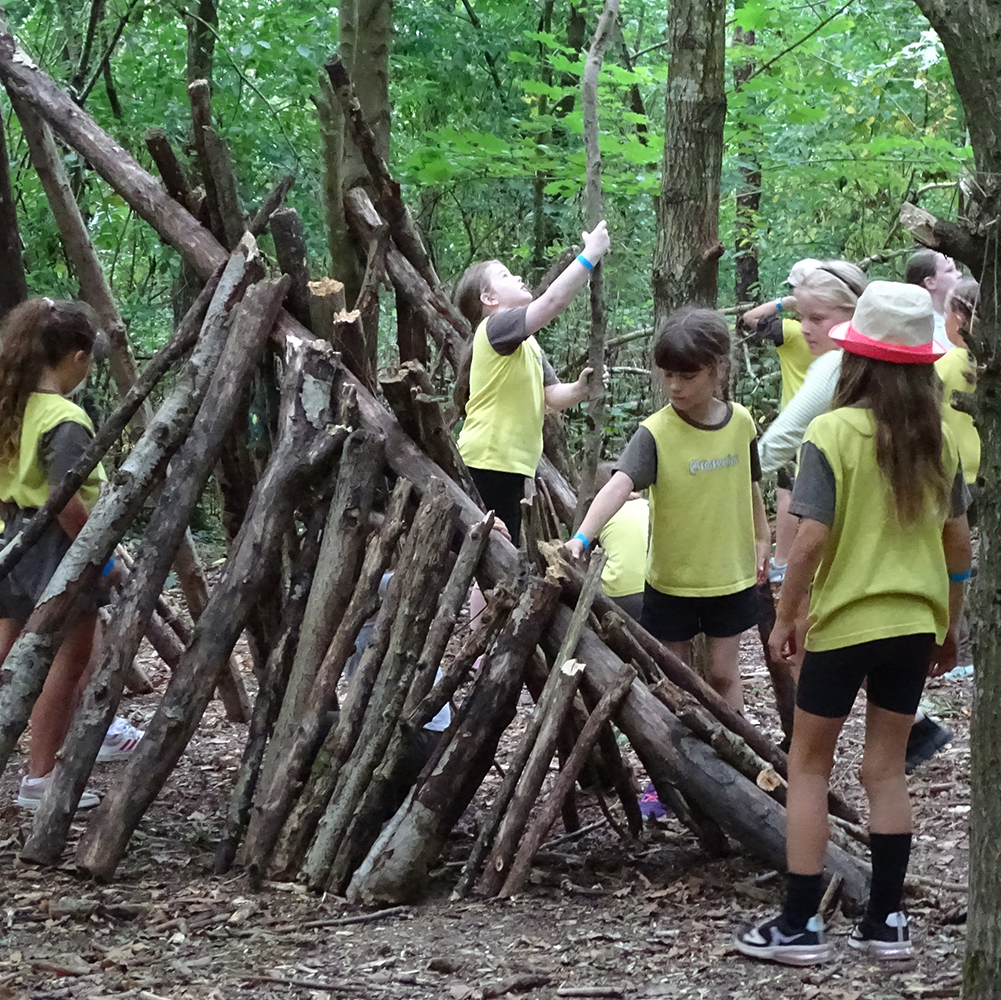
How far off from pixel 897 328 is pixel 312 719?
2.25 meters

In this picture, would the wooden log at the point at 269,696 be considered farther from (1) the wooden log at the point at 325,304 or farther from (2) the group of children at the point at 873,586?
(2) the group of children at the point at 873,586

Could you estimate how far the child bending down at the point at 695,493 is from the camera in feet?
12.2

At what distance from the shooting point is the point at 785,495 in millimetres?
5598

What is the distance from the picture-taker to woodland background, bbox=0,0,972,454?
8328mm

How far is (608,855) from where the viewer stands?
3768mm

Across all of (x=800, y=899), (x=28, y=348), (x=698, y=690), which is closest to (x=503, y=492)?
(x=698, y=690)

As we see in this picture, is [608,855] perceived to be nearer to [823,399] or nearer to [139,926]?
[139,926]

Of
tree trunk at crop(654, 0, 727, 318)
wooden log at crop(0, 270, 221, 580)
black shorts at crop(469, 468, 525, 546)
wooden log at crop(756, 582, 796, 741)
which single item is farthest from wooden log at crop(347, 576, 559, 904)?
wooden log at crop(0, 270, 221, 580)

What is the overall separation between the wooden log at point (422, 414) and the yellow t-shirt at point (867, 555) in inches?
60.8

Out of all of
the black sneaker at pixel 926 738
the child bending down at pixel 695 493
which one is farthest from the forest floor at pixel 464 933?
the child bending down at pixel 695 493

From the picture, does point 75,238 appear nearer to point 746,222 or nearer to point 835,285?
point 835,285

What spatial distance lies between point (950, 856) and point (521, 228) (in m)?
9.18

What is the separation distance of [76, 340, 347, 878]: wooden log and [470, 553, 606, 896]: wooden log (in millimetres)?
1192

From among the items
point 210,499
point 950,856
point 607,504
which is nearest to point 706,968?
point 950,856
